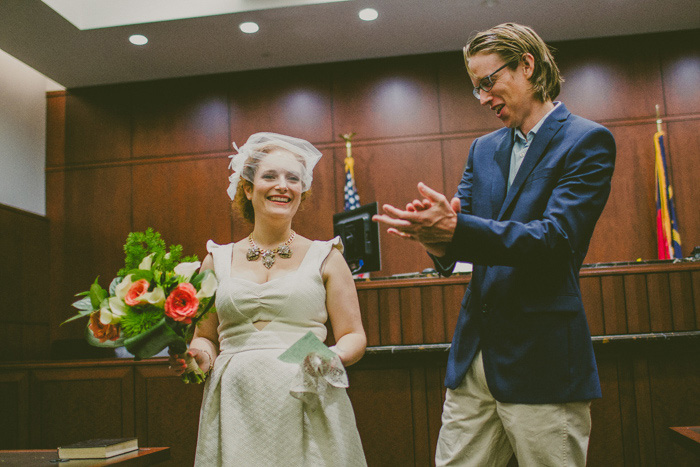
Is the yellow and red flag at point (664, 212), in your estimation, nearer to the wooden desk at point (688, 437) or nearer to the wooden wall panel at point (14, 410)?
the wooden desk at point (688, 437)

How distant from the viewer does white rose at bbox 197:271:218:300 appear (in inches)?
59.4

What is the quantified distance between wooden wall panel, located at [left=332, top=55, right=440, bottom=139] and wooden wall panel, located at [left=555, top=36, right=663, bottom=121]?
1.28 m

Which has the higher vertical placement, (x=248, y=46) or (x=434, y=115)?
(x=248, y=46)

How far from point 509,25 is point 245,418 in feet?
4.29

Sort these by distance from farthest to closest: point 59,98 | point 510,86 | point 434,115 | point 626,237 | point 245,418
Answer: point 59,98
point 434,115
point 626,237
point 245,418
point 510,86

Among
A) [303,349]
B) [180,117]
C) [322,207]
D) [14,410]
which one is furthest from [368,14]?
[303,349]

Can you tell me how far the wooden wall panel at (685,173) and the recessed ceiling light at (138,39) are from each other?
4867 millimetres

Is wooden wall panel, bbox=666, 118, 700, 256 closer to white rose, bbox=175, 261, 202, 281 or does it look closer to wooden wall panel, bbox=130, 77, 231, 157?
wooden wall panel, bbox=130, 77, 231, 157

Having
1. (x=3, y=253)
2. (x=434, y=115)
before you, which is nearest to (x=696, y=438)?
(x=434, y=115)

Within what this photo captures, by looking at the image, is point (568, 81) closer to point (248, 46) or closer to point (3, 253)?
point (248, 46)

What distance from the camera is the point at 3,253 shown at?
5398 millimetres

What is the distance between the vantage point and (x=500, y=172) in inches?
61.9

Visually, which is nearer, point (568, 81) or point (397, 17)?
point (397, 17)

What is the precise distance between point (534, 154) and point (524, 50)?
1.00 feet
